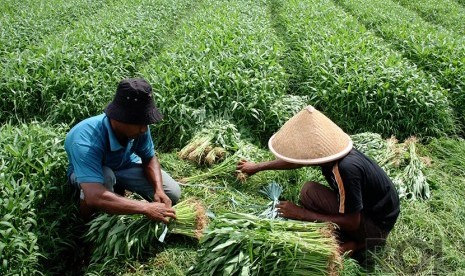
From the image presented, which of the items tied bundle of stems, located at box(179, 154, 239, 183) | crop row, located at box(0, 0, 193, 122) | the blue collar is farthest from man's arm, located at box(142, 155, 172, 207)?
crop row, located at box(0, 0, 193, 122)

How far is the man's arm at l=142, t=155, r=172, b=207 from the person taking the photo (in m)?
3.14

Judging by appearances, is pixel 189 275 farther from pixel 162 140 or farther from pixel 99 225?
pixel 162 140

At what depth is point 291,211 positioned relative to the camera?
2945 millimetres

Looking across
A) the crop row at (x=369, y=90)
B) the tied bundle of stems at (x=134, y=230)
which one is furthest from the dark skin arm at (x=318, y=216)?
the crop row at (x=369, y=90)

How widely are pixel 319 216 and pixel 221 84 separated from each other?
2.64m

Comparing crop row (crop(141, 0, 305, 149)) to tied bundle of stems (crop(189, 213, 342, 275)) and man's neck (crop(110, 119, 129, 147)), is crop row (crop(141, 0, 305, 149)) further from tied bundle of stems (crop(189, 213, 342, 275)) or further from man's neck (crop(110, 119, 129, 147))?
tied bundle of stems (crop(189, 213, 342, 275))

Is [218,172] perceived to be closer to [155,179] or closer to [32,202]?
[155,179]

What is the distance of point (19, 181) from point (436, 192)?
356cm

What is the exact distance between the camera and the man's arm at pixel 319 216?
9.32 ft

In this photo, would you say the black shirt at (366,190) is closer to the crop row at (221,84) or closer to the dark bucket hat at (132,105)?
the dark bucket hat at (132,105)

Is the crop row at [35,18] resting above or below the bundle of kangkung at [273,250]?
above

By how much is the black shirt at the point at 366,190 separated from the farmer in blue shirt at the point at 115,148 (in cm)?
118

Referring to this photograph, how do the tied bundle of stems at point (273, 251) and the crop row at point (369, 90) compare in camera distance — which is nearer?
the tied bundle of stems at point (273, 251)

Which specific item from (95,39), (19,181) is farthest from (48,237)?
(95,39)
